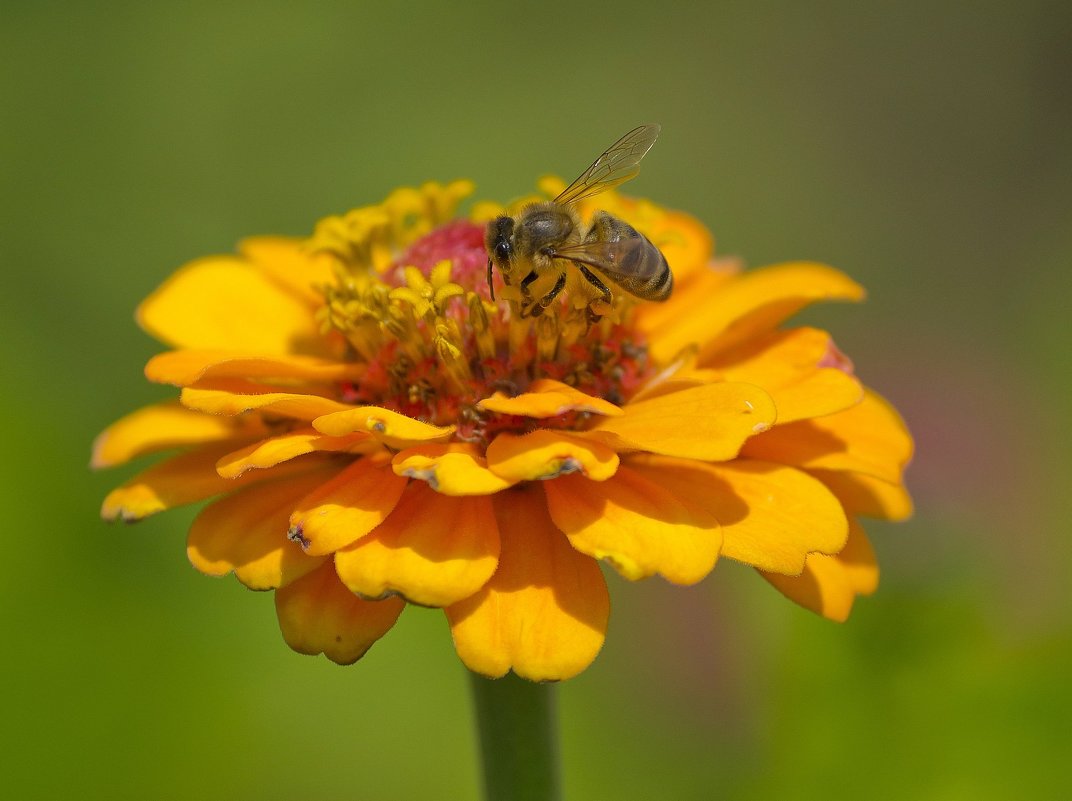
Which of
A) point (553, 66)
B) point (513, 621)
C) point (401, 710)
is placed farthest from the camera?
point (553, 66)

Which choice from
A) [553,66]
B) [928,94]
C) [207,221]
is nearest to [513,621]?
[207,221]

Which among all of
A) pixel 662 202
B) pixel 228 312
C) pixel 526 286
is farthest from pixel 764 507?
pixel 662 202

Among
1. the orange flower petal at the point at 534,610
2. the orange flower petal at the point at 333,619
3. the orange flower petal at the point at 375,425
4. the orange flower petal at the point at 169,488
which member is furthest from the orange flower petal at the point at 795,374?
the orange flower petal at the point at 169,488

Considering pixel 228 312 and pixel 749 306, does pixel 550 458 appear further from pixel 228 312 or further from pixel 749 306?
pixel 228 312

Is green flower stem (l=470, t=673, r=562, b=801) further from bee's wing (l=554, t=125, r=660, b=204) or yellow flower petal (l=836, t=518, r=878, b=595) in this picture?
bee's wing (l=554, t=125, r=660, b=204)

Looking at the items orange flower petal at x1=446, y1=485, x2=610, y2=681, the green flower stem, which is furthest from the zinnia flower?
the green flower stem

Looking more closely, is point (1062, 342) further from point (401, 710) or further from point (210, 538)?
point (210, 538)

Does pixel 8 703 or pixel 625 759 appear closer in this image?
pixel 8 703
